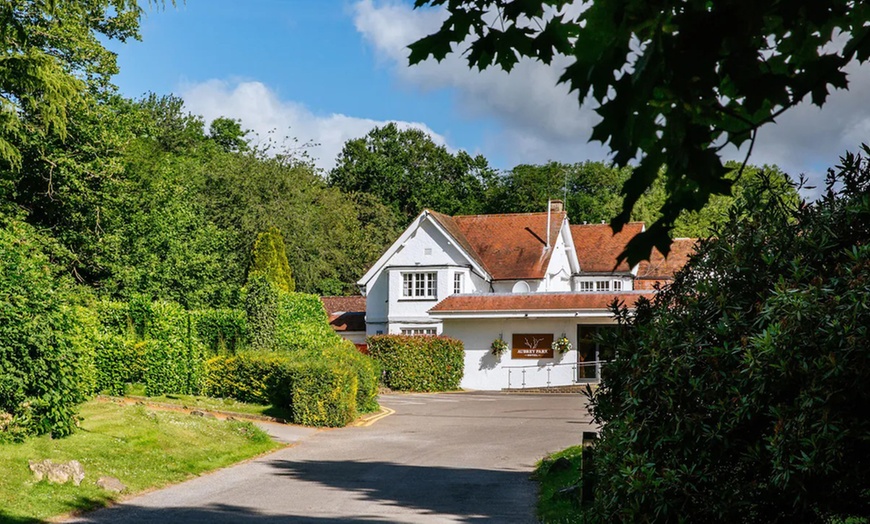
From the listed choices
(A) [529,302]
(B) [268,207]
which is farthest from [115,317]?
(B) [268,207]

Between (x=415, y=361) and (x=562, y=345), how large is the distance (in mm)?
6243

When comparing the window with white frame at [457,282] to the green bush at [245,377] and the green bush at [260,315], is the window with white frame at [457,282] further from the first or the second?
the green bush at [245,377]

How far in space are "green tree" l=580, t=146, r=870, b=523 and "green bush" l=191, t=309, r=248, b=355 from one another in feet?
81.3

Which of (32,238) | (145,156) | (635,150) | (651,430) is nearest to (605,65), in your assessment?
(635,150)

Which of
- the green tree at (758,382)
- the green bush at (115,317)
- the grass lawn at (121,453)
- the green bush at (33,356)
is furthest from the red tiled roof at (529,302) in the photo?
the green tree at (758,382)

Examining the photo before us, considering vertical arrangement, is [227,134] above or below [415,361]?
above

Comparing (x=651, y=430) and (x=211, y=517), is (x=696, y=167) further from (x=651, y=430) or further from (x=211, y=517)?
(x=211, y=517)

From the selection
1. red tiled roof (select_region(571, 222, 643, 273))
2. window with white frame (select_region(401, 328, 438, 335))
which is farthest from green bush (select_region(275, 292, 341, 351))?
red tiled roof (select_region(571, 222, 643, 273))

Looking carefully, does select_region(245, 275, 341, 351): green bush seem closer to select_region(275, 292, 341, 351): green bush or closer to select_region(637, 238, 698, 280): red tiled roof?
select_region(275, 292, 341, 351): green bush

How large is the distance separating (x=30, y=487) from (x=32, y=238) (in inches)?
870

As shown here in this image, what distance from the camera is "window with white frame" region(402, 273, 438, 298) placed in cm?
4606

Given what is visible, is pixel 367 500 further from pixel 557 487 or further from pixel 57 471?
pixel 57 471

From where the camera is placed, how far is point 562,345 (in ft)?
132

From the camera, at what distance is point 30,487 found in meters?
12.6
